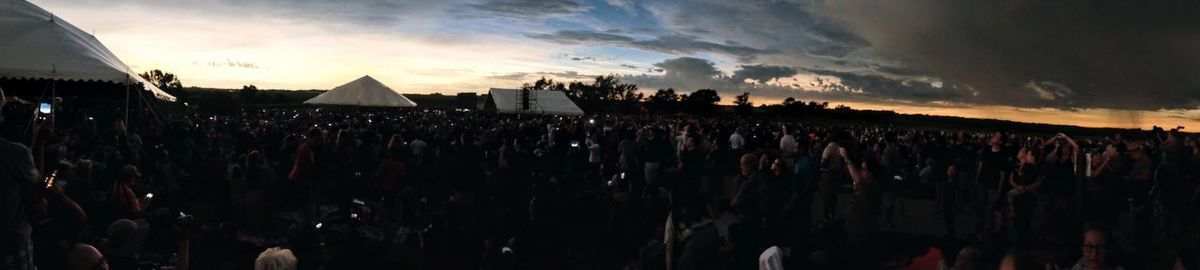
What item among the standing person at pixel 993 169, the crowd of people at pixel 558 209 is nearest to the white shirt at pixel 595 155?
the crowd of people at pixel 558 209

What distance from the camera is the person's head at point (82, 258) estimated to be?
4227mm

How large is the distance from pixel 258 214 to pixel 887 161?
9.59 meters

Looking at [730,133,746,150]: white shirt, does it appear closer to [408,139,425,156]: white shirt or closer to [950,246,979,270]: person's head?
[408,139,425,156]: white shirt

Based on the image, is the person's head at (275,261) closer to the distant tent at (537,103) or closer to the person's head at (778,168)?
the person's head at (778,168)

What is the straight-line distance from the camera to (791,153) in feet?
40.1

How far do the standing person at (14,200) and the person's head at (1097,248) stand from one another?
20.3 ft

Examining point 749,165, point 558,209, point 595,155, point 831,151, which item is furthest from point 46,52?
point 831,151

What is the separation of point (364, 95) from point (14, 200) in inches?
623

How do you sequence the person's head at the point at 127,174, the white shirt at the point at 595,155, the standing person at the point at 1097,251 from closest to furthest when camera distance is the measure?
the standing person at the point at 1097,251, the person's head at the point at 127,174, the white shirt at the point at 595,155

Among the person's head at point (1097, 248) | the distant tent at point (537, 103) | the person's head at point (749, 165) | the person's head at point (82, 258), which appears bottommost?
the person's head at point (82, 258)

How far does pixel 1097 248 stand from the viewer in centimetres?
483

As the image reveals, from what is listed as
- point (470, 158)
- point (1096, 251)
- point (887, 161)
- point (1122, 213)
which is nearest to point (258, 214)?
point (470, 158)

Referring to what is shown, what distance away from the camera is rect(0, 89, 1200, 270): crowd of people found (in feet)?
16.2

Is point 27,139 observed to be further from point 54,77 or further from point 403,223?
point 403,223
